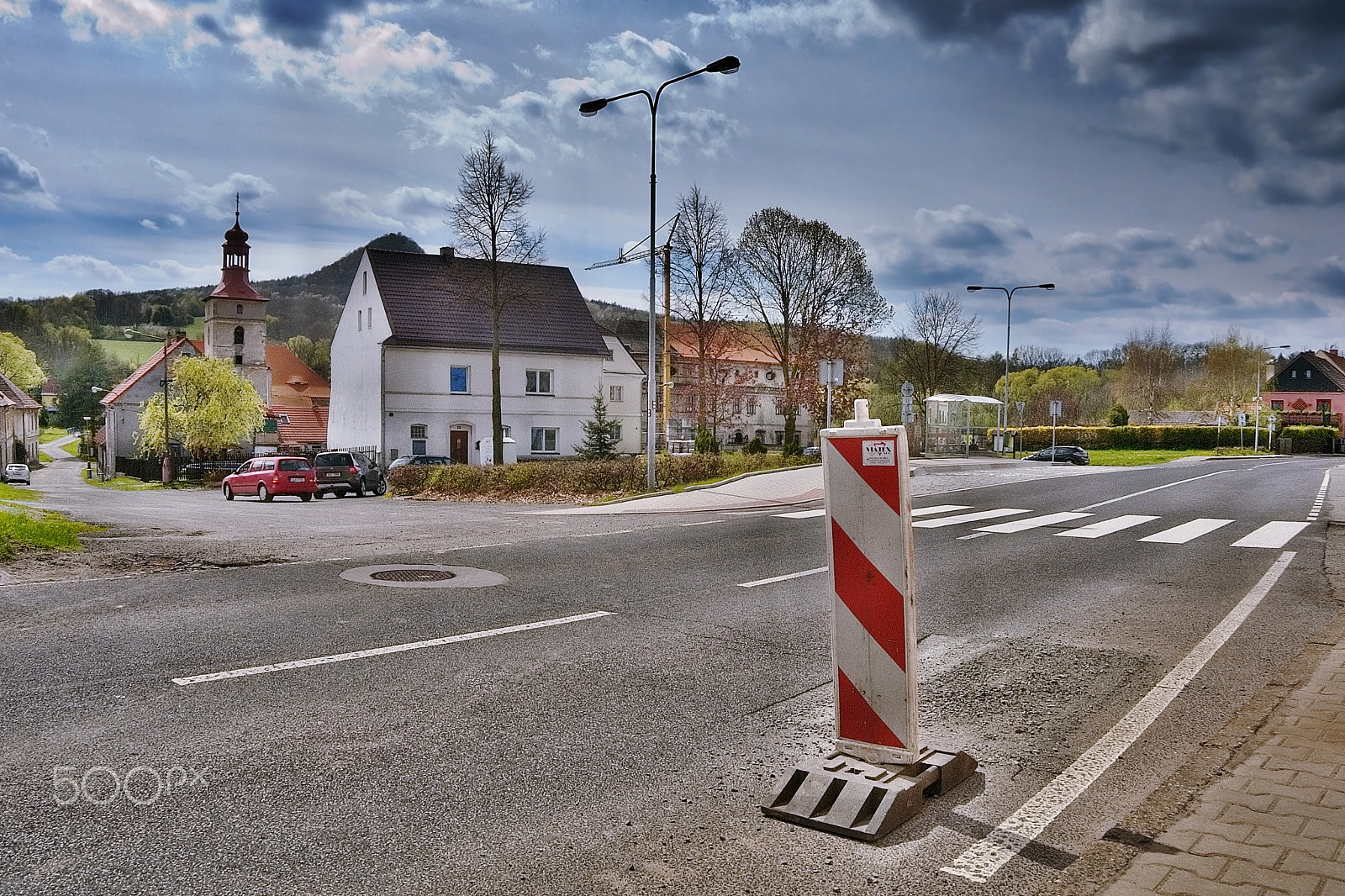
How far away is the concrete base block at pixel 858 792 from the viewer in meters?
3.63

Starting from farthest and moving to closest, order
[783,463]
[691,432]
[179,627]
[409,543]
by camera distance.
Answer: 1. [691,432]
2. [783,463]
3. [409,543]
4. [179,627]

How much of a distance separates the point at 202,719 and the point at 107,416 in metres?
79.8

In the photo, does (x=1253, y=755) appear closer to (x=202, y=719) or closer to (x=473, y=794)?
(x=473, y=794)

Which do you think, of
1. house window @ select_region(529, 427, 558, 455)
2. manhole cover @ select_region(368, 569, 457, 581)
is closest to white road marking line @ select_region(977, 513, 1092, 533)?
manhole cover @ select_region(368, 569, 457, 581)

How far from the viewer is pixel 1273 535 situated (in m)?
14.6

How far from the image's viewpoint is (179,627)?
22.2ft

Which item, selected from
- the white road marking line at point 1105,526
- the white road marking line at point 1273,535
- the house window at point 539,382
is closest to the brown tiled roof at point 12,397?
the house window at point 539,382

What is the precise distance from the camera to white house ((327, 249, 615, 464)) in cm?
4666

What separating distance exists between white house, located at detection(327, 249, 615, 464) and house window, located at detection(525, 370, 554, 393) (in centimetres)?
5

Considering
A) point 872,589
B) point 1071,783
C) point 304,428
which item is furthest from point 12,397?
point 1071,783

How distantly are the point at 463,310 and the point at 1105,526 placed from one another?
38.8 metres

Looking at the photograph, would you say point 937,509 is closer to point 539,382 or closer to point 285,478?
point 285,478

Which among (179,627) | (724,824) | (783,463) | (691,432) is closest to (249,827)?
(724,824)

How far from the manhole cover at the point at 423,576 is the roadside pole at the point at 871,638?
17.7 ft
